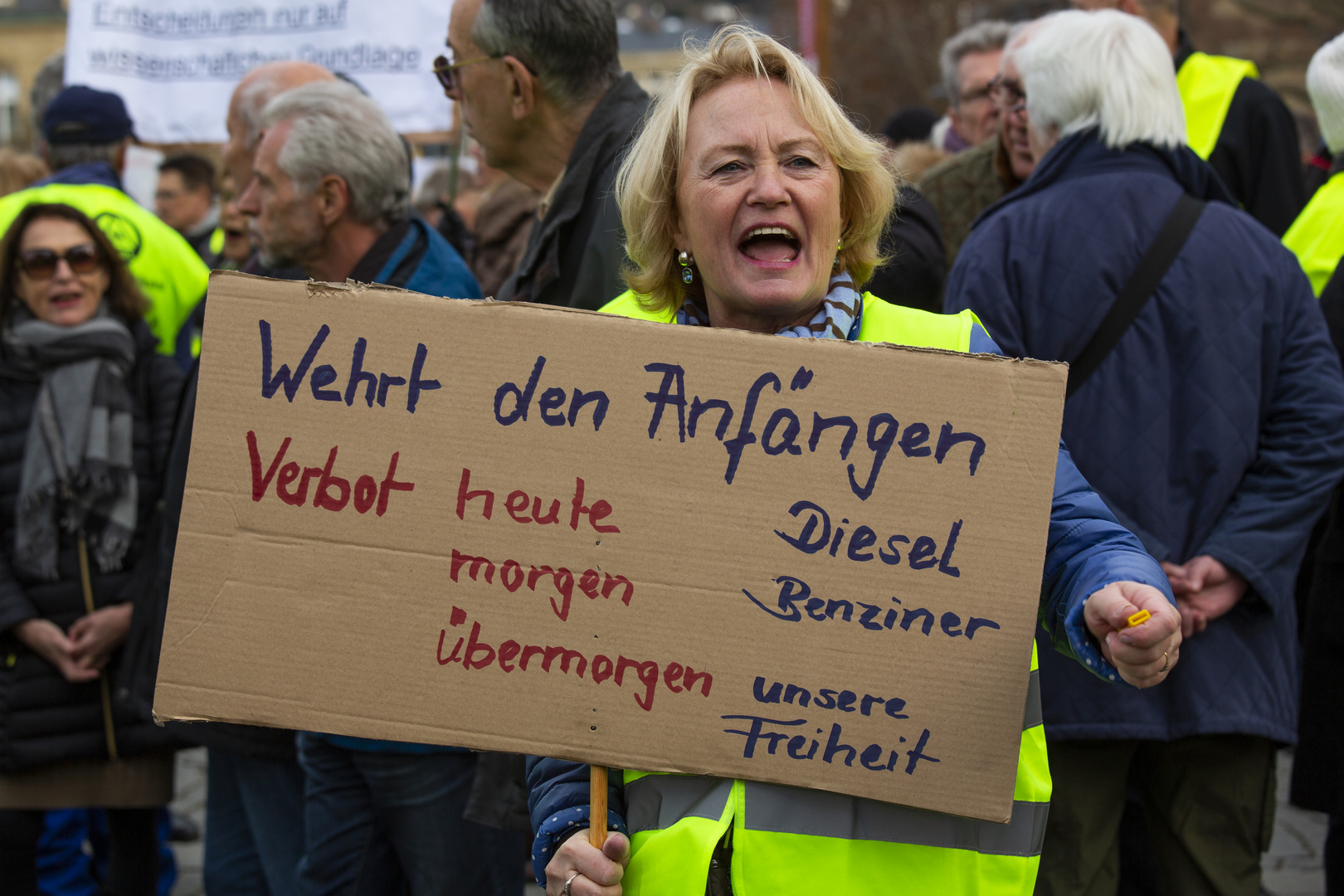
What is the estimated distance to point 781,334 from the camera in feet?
5.61

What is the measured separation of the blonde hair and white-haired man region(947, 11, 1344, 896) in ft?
2.54

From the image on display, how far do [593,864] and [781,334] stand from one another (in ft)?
2.46

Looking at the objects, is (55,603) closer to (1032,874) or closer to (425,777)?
(425,777)

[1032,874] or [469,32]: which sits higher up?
[469,32]

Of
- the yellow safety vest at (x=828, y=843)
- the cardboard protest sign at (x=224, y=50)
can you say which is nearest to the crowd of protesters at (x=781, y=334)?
the yellow safety vest at (x=828, y=843)

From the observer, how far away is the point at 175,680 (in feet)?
→ 5.26

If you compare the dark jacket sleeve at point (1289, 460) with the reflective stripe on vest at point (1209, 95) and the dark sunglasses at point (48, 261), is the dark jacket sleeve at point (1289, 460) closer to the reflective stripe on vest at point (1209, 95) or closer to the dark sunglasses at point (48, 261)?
the reflective stripe on vest at point (1209, 95)

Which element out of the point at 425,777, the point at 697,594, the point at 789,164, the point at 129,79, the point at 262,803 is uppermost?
the point at 789,164

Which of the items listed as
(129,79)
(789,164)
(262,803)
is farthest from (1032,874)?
(129,79)

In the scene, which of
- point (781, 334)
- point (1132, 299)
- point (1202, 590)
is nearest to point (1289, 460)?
point (1202, 590)

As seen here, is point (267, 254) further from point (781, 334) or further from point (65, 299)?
point (781, 334)

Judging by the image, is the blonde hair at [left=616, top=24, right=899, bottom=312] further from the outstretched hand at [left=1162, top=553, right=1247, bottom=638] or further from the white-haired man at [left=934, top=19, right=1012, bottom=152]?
the white-haired man at [left=934, top=19, right=1012, bottom=152]

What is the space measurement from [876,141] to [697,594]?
33.6 inches

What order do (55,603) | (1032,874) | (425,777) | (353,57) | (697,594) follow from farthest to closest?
(353,57)
(55,603)
(425,777)
(1032,874)
(697,594)
